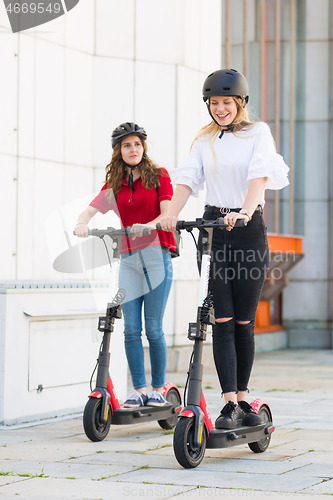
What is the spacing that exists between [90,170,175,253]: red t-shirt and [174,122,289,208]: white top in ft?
3.22

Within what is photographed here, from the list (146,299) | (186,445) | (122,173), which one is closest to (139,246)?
(146,299)

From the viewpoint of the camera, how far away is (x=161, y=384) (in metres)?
6.18

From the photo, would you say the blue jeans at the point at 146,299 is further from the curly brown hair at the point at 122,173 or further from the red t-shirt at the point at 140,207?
the curly brown hair at the point at 122,173

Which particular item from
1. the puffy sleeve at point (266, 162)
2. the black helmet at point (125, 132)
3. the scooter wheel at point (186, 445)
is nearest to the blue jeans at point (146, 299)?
the black helmet at point (125, 132)

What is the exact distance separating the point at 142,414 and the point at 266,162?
1864 mm

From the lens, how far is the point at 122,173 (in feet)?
20.1

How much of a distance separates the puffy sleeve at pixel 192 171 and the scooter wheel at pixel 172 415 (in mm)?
1716

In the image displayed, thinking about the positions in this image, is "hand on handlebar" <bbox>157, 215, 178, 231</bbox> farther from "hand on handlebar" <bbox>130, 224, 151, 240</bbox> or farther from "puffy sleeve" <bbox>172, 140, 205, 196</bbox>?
"hand on handlebar" <bbox>130, 224, 151, 240</bbox>

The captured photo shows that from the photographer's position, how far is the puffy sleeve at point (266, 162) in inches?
191

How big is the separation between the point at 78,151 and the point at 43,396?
3656 millimetres

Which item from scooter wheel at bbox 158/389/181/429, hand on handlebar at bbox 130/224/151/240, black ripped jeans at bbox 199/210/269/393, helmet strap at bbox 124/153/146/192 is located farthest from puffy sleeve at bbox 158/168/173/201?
scooter wheel at bbox 158/389/181/429

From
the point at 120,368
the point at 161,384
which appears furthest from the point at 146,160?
the point at 120,368

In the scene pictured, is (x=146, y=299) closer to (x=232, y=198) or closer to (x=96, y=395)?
(x=96, y=395)

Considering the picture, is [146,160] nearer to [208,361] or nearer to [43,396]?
[43,396]
